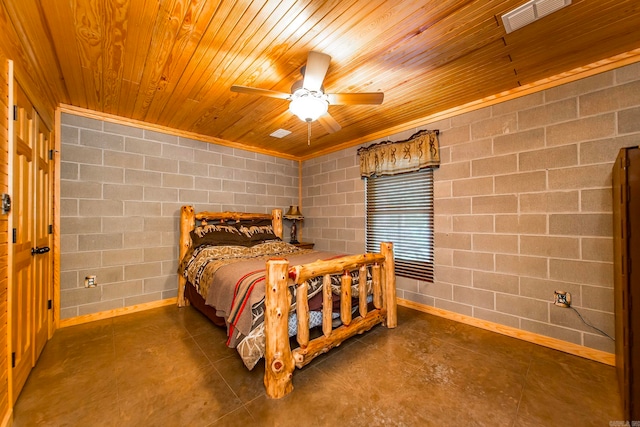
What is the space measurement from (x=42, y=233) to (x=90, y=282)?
873 millimetres

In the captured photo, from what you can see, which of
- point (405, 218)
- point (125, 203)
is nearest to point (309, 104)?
point (405, 218)

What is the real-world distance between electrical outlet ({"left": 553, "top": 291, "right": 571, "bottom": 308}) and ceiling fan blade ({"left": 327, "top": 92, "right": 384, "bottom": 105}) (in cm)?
221

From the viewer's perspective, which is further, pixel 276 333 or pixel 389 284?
pixel 389 284

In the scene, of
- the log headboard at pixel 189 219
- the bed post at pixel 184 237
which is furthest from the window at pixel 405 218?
the bed post at pixel 184 237

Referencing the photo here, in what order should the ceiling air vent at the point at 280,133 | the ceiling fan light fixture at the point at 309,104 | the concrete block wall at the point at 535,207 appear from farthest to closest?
Result: the ceiling air vent at the point at 280,133 → the concrete block wall at the point at 535,207 → the ceiling fan light fixture at the point at 309,104

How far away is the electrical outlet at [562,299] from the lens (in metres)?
2.08

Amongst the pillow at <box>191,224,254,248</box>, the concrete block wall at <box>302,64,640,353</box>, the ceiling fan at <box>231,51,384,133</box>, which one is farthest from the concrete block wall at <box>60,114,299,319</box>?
the concrete block wall at <box>302,64,640,353</box>

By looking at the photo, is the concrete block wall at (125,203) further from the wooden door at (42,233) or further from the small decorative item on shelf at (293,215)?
the small decorative item on shelf at (293,215)

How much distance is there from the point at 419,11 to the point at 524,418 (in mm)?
2407

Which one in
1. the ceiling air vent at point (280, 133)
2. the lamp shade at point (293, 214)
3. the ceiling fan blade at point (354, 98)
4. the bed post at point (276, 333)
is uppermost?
the ceiling air vent at point (280, 133)

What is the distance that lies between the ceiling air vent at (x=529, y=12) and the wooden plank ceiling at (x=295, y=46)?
0.05 metres

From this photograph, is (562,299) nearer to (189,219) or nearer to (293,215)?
(293,215)

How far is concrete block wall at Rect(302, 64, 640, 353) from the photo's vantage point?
1.95m

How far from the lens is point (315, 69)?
1719mm
